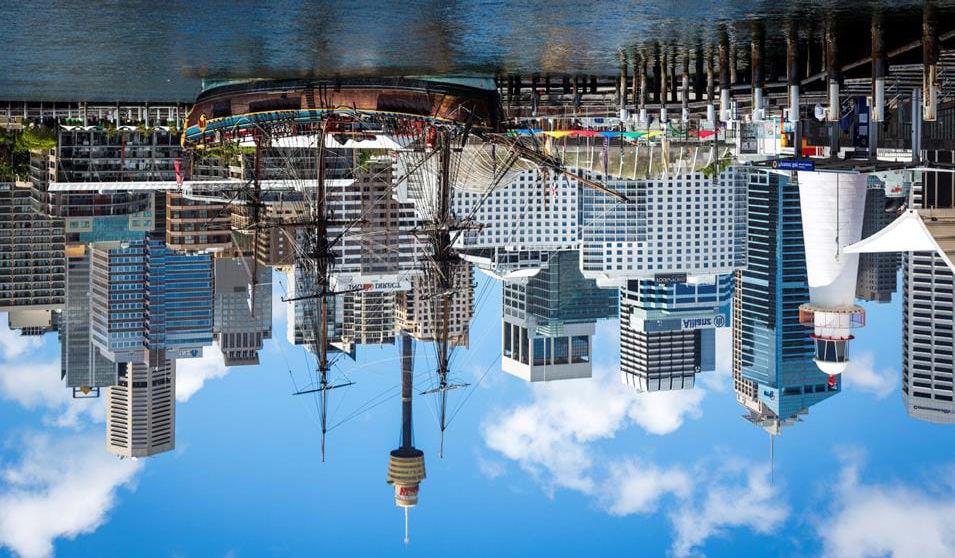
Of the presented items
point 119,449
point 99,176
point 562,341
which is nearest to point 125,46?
point 99,176

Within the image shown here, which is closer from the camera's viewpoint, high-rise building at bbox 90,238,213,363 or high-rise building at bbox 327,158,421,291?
high-rise building at bbox 327,158,421,291

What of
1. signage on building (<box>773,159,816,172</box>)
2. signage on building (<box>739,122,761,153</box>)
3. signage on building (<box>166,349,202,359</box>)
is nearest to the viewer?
signage on building (<box>773,159,816,172</box>)

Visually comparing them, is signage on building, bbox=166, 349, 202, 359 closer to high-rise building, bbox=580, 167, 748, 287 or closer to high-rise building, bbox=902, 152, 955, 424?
high-rise building, bbox=580, 167, 748, 287

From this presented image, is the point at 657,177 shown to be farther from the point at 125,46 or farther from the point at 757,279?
the point at 125,46

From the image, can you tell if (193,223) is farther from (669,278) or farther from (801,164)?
(669,278)

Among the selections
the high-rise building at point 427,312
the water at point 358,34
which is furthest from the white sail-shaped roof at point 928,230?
the high-rise building at point 427,312

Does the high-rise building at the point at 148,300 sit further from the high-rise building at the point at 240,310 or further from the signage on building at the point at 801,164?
the signage on building at the point at 801,164

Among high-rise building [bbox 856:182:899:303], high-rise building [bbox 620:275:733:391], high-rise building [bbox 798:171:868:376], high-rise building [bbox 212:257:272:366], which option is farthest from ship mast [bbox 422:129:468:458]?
high-rise building [bbox 620:275:733:391]
